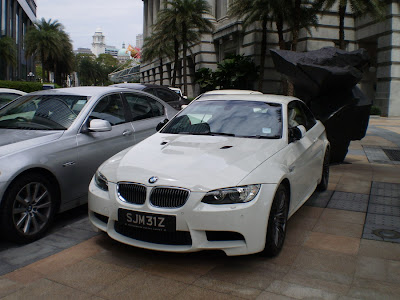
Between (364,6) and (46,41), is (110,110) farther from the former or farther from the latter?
(46,41)

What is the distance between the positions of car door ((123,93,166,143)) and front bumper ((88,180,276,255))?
2478 millimetres

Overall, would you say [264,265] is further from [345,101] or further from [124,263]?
[345,101]

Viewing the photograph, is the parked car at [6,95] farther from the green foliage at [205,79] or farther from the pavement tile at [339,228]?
the green foliage at [205,79]

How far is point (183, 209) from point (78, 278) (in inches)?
41.2

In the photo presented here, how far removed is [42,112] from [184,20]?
1257 inches

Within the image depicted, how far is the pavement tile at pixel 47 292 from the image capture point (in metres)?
3.19

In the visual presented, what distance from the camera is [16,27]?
6019cm

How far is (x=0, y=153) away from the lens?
4.19m

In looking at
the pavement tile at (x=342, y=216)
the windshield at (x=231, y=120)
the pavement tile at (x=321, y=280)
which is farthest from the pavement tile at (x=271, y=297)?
the pavement tile at (x=342, y=216)

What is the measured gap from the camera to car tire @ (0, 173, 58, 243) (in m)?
4.12

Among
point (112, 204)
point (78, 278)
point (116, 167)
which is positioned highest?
point (116, 167)

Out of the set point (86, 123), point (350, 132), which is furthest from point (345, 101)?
point (86, 123)

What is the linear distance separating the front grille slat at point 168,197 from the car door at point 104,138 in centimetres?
173

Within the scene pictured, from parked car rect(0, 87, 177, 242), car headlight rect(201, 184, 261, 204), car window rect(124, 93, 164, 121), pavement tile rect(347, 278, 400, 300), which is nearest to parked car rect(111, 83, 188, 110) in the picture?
car window rect(124, 93, 164, 121)
